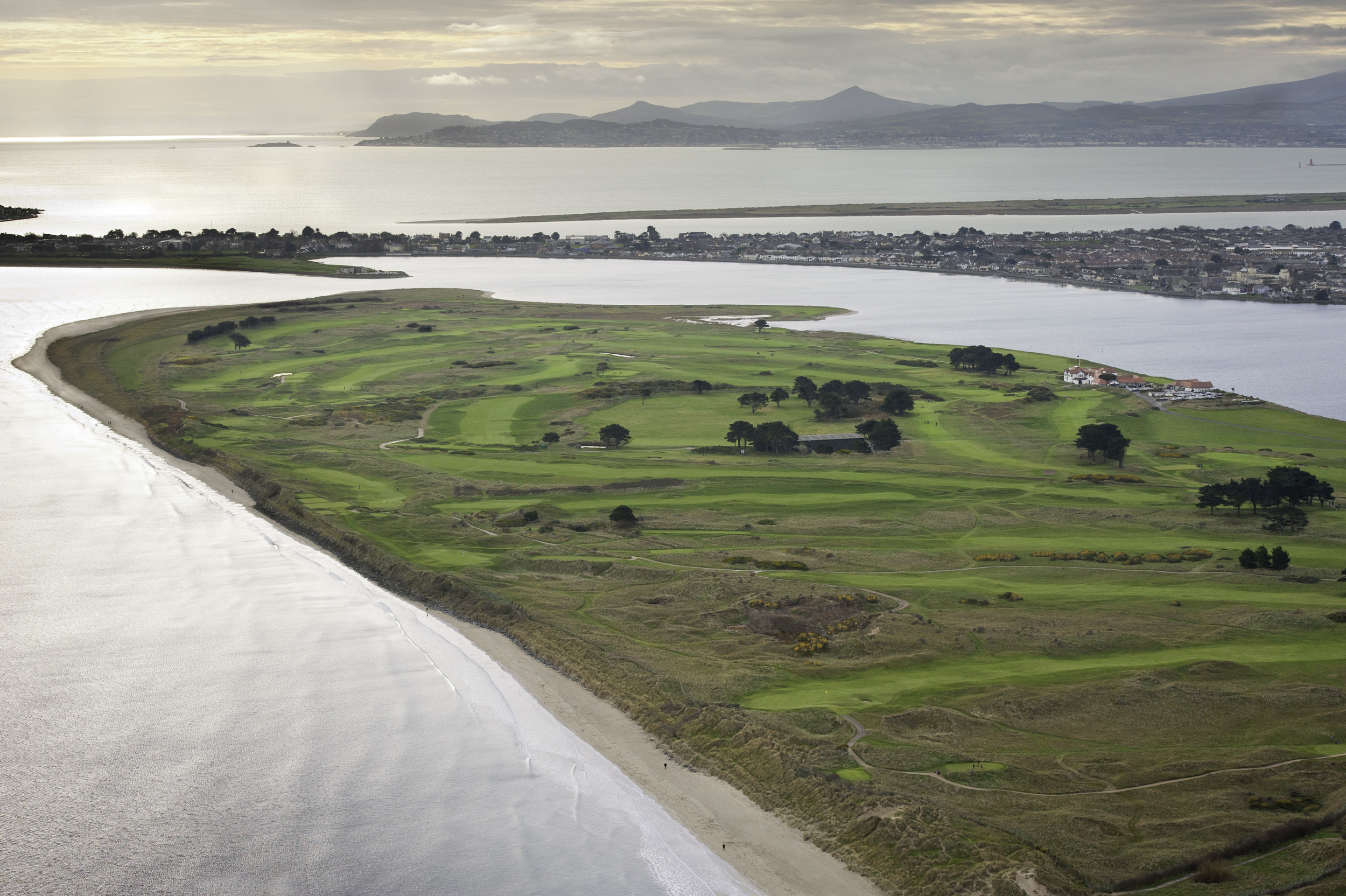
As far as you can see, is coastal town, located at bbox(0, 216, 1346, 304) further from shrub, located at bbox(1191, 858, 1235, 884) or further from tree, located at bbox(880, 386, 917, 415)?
shrub, located at bbox(1191, 858, 1235, 884)

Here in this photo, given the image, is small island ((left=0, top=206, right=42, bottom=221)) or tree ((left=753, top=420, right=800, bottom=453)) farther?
small island ((left=0, top=206, right=42, bottom=221))

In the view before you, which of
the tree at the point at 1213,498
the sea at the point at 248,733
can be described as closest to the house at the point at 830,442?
the tree at the point at 1213,498

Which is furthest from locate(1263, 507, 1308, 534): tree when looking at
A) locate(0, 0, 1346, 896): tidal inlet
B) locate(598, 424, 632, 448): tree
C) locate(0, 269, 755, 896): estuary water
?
locate(0, 269, 755, 896): estuary water

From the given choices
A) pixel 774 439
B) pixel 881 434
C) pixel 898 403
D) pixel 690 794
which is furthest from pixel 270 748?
pixel 898 403

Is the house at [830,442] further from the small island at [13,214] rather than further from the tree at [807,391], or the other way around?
the small island at [13,214]

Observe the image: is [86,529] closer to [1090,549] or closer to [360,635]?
[360,635]

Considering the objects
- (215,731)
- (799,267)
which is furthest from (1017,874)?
(799,267)
